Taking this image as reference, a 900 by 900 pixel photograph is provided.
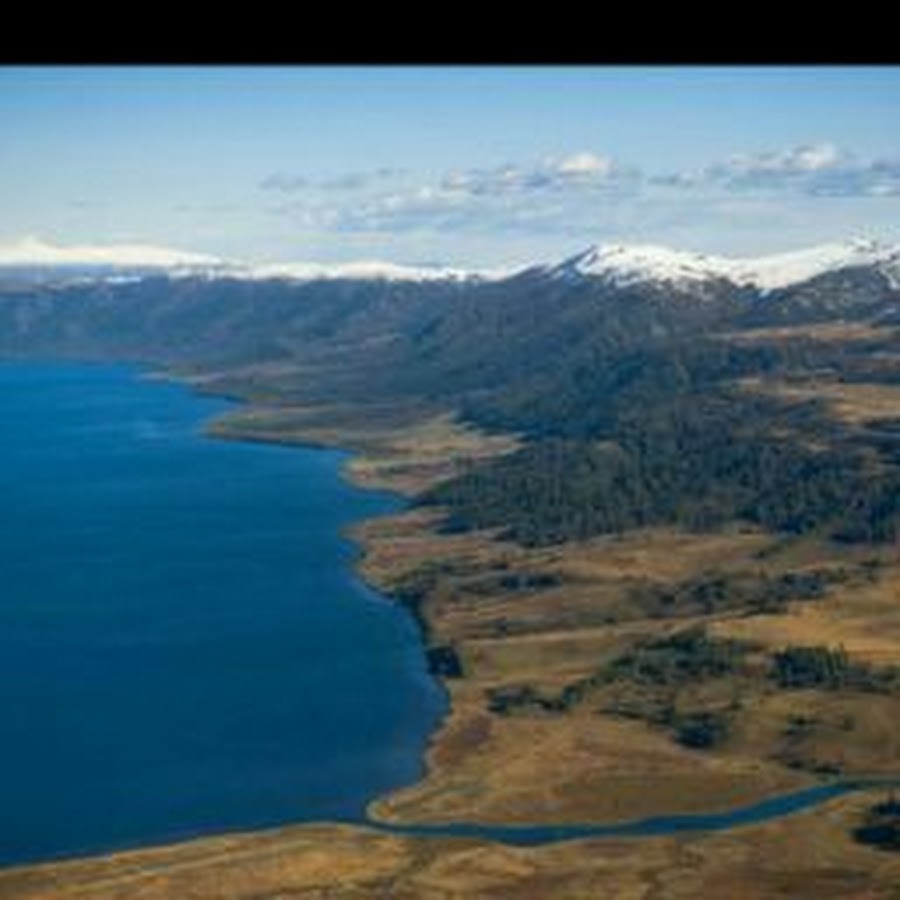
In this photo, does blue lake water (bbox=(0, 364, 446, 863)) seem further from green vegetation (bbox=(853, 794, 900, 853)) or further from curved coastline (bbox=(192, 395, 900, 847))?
green vegetation (bbox=(853, 794, 900, 853))

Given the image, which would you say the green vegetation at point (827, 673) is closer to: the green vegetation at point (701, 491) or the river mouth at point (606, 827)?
the river mouth at point (606, 827)

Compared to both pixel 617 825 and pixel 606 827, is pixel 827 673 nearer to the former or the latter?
pixel 617 825

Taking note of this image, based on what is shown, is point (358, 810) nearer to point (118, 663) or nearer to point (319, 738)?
point (319, 738)

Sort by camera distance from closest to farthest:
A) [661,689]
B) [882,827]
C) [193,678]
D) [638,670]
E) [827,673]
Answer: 1. [882,827]
2. [827,673]
3. [661,689]
4. [638,670]
5. [193,678]

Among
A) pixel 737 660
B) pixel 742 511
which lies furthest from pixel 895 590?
pixel 742 511

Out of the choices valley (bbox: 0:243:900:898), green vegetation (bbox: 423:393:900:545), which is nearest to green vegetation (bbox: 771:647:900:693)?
valley (bbox: 0:243:900:898)

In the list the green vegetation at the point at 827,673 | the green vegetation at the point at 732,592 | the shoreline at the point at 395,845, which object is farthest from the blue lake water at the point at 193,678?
the green vegetation at the point at 827,673

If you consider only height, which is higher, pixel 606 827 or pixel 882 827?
pixel 606 827

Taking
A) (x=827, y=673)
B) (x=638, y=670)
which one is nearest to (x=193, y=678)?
(x=638, y=670)
